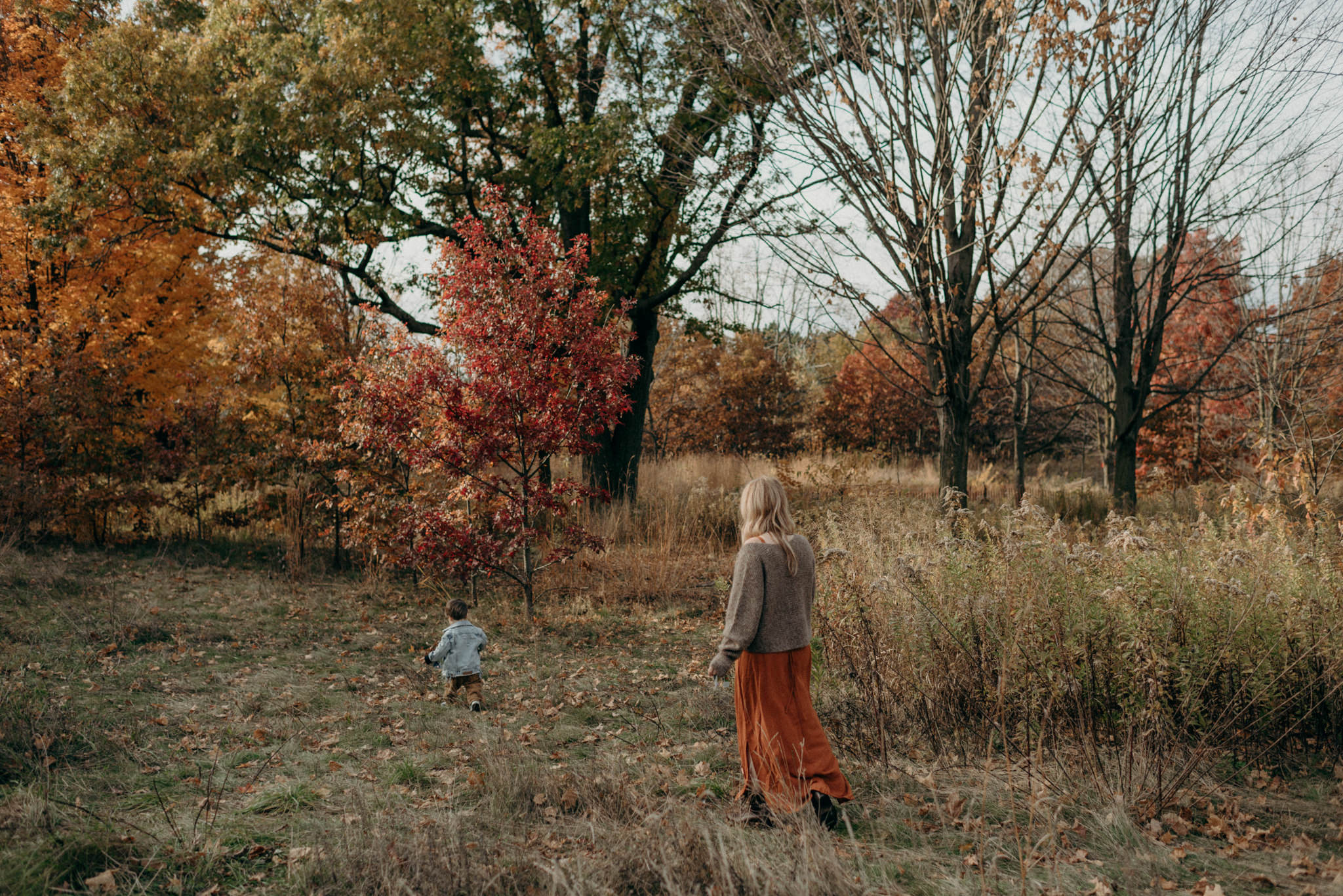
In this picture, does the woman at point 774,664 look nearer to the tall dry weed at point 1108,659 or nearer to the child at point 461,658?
the tall dry weed at point 1108,659

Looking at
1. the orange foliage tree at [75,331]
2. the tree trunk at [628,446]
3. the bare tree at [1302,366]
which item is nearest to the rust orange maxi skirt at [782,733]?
the bare tree at [1302,366]

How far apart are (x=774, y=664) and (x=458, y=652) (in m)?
3.12

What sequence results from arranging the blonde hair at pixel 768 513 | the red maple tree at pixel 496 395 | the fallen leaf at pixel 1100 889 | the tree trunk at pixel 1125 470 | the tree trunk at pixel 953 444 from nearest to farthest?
1. the fallen leaf at pixel 1100 889
2. the blonde hair at pixel 768 513
3. the tree trunk at pixel 953 444
4. the red maple tree at pixel 496 395
5. the tree trunk at pixel 1125 470

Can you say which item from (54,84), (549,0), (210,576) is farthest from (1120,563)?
(54,84)

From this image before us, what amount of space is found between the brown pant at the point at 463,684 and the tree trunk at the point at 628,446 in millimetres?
7126

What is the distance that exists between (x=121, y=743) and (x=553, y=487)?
4672 millimetres

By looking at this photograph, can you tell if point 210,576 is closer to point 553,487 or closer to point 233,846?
point 553,487

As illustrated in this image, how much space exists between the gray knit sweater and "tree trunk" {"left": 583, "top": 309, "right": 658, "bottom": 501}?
9.37 m

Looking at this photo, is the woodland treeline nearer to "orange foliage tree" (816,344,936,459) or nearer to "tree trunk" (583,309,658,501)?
"tree trunk" (583,309,658,501)

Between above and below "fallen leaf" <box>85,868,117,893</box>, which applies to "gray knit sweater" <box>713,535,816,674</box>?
above

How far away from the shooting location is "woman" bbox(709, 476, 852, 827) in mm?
3980

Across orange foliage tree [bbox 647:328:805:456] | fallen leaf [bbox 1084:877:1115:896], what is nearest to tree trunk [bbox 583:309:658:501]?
orange foliage tree [bbox 647:328:805:456]

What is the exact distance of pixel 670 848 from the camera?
3.30 metres

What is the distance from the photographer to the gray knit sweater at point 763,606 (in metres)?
3.98
